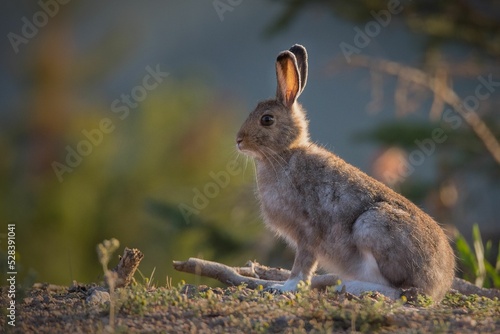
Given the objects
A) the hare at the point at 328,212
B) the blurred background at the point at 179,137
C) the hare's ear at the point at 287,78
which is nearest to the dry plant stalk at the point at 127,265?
the hare at the point at 328,212

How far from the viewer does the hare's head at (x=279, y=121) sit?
7.54 m

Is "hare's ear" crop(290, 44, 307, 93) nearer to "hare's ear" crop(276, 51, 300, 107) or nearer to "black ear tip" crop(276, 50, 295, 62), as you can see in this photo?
"hare's ear" crop(276, 51, 300, 107)

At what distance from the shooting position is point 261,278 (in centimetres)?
753

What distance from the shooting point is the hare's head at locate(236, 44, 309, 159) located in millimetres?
7539

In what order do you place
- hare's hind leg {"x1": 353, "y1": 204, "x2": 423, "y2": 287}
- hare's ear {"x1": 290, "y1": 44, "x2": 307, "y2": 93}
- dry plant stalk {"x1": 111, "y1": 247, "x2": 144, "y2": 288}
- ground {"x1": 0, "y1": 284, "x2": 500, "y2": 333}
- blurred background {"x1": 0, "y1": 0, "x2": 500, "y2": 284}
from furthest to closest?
1. blurred background {"x1": 0, "y1": 0, "x2": 500, "y2": 284}
2. hare's ear {"x1": 290, "y1": 44, "x2": 307, "y2": 93}
3. hare's hind leg {"x1": 353, "y1": 204, "x2": 423, "y2": 287}
4. dry plant stalk {"x1": 111, "y1": 247, "x2": 144, "y2": 288}
5. ground {"x1": 0, "y1": 284, "x2": 500, "y2": 333}

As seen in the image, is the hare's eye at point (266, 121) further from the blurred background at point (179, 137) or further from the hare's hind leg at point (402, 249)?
the blurred background at point (179, 137)

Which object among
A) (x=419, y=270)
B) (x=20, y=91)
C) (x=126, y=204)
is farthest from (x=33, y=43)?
(x=419, y=270)

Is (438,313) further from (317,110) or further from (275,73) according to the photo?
(317,110)

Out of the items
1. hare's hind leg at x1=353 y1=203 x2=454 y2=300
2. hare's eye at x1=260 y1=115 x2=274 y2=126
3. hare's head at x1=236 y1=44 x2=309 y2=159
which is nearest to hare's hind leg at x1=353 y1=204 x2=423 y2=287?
hare's hind leg at x1=353 y1=203 x2=454 y2=300

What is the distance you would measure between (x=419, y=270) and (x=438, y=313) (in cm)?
105

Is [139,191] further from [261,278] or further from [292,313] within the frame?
[292,313]

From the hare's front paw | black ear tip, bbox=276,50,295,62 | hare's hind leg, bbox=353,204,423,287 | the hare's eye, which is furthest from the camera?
the hare's eye

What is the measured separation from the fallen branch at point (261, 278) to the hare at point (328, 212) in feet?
0.37

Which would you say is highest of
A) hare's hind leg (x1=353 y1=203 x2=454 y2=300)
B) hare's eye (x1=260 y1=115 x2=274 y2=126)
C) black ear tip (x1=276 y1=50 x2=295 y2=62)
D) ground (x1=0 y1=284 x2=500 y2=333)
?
black ear tip (x1=276 y1=50 x2=295 y2=62)
